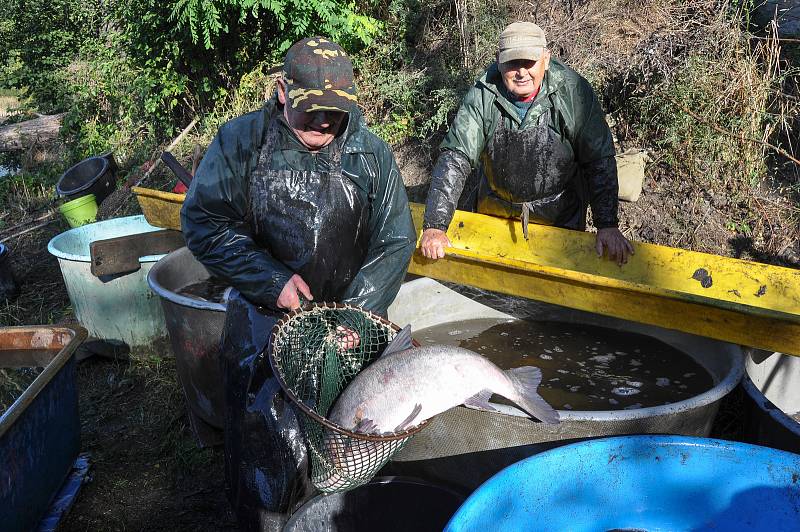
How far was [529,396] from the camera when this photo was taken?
290 centimetres

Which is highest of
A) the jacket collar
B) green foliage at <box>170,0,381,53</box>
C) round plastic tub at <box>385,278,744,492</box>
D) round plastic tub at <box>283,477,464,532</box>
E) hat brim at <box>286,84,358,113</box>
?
green foliage at <box>170,0,381,53</box>

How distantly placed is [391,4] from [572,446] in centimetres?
825

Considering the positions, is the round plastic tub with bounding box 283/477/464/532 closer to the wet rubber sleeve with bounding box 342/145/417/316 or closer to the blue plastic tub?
the wet rubber sleeve with bounding box 342/145/417/316

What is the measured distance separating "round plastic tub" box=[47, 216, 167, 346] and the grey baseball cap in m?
2.99

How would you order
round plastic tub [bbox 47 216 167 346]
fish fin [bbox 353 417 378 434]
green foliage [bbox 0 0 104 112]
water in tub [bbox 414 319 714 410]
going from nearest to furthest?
1. fish fin [bbox 353 417 378 434]
2. water in tub [bbox 414 319 714 410]
3. round plastic tub [bbox 47 216 167 346]
4. green foliage [bbox 0 0 104 112]

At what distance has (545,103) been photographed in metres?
4.47

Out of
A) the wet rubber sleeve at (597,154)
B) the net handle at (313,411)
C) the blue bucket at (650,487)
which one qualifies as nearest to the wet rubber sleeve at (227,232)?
the net handle at (313,411)

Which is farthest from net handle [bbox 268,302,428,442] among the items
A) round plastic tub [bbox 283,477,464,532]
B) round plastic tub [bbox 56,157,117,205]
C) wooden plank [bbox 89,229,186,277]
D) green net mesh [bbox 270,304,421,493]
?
round plastic tub [bbox 56,157,117,205]

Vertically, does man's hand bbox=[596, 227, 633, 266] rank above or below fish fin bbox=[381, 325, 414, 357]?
below

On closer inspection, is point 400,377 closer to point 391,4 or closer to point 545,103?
point 545,103

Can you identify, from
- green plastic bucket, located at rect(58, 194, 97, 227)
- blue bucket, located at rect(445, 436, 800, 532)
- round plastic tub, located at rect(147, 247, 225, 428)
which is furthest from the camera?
green plastic bucket, located at rect(58, 194, 97, 227)

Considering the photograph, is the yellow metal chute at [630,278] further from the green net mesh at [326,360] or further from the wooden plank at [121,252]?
the green net mesh at [326,360]

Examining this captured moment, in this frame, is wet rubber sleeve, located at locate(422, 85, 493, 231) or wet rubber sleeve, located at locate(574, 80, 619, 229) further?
wet rubber sleeve, located at locate(422, 85, 493, 231)

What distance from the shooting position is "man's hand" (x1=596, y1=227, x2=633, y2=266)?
460cm
